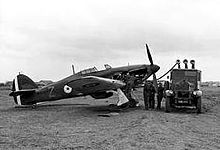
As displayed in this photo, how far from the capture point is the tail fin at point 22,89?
21.3 m

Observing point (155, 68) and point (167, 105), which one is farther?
point (155, 68)

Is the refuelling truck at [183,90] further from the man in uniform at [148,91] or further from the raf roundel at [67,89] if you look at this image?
the raf roundel at [67,89]

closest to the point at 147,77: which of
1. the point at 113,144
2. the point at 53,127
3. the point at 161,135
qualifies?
the point at 53,127

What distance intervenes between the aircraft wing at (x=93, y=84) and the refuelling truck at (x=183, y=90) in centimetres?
266

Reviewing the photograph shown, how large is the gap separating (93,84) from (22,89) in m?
6.31

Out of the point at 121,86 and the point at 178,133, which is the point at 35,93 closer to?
the point at 121,86

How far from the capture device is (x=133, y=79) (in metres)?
19.6

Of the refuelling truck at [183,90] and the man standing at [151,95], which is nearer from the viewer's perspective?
the refuelling truck at [183,90]

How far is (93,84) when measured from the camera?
18.2 m

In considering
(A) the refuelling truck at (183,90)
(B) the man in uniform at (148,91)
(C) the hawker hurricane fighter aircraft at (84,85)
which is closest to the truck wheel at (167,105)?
(A) the refuelling truck at (183,90)

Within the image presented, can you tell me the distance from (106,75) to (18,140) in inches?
453

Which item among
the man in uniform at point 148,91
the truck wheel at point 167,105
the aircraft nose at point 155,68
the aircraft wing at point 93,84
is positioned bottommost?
the truck wheel at point 167,105

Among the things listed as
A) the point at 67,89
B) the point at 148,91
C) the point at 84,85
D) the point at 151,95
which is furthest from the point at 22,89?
the point at 151,95

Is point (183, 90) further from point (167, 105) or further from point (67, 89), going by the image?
point (67, 89)
